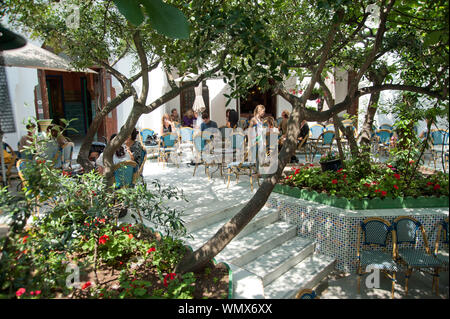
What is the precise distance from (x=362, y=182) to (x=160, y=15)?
181 inches

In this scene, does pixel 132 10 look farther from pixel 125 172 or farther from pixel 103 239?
pixel 125 172

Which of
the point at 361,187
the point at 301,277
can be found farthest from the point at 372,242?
the point at 301,277

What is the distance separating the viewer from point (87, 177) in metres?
3.47

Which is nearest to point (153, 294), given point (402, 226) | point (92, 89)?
point (402, 226)

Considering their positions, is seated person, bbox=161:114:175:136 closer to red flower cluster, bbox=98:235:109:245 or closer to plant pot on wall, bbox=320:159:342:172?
plant pot on wall, bbox=320:159:342:172

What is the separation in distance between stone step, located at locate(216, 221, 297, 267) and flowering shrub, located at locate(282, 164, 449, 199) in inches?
31.6

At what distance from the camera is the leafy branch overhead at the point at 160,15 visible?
4.80 ft

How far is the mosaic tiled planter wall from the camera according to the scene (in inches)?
180

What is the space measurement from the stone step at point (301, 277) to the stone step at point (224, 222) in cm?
83

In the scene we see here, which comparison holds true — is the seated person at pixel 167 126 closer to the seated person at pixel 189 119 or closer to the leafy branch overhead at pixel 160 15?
the seated person at pixel 189 119

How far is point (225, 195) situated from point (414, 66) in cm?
354

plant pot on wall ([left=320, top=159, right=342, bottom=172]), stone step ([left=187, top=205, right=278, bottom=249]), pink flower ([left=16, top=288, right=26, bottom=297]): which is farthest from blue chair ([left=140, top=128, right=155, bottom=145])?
pink flower ([left=16, top=288, right=26, bottom=297])

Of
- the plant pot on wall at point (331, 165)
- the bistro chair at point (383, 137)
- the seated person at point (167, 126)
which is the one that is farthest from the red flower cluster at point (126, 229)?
the bistro chair at point (383, 137)

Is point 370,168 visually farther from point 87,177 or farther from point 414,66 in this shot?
point 87,177
